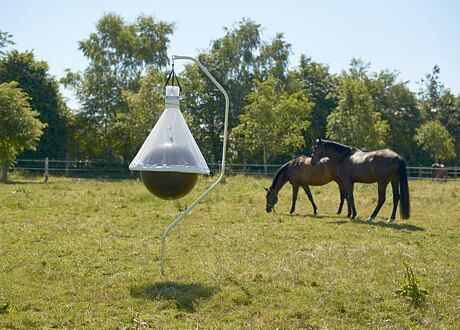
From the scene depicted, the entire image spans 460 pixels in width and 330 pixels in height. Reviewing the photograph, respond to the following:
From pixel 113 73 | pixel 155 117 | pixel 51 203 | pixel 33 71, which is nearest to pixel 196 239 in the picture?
pixel 51 203

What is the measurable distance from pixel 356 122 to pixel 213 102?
43.1 feet

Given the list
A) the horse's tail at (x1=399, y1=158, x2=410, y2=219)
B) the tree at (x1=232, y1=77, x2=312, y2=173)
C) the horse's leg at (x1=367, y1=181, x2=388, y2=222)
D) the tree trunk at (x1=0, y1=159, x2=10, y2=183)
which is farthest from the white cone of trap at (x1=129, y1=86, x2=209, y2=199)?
the tree at (x1=232, y1=77, x2=312, y2=173)

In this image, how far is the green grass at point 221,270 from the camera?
666 cm

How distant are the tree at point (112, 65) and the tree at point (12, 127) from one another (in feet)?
52.8

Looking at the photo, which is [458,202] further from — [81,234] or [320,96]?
[320,96]

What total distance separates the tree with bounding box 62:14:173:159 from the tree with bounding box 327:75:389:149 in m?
16.8

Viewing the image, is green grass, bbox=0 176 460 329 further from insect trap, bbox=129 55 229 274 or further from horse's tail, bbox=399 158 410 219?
insect trap, bbox=129 55 229 274

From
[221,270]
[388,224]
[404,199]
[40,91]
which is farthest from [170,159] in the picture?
[40,91]

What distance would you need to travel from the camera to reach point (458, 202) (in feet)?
63.2

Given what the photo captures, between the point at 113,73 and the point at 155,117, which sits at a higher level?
the point at 113,73

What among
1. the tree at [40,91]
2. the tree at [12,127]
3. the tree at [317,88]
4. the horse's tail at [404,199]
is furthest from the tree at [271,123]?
the horse's tail at [404,199]

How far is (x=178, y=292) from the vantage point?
7535mm

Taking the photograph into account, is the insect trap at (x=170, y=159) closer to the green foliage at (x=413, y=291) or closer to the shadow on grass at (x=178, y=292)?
the shadow on grass at (x=178, y=292)

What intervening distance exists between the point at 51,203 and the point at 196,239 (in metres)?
7.25
